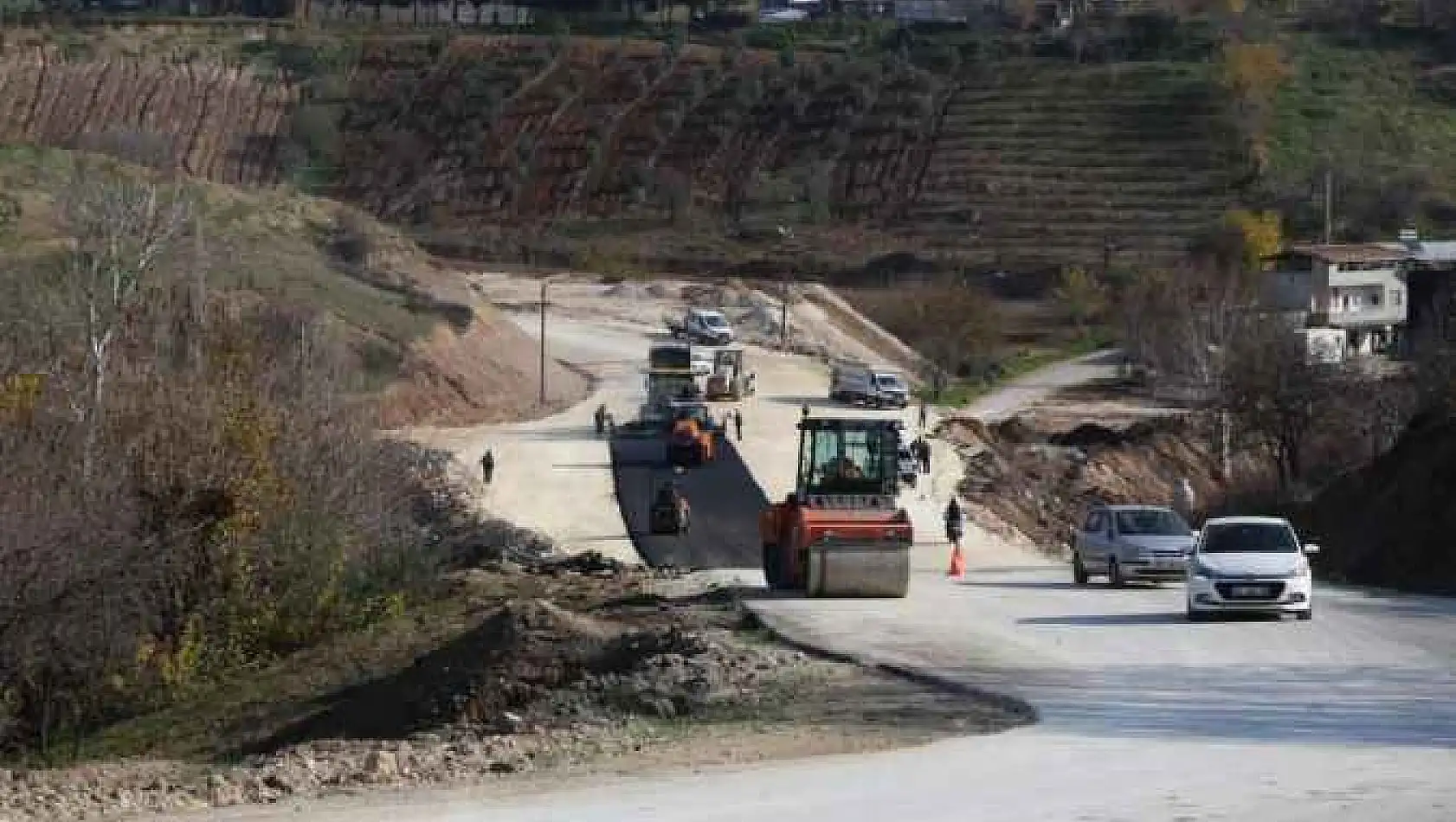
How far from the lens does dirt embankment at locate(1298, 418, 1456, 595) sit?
5144 centimetres

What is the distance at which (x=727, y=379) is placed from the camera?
95.6m

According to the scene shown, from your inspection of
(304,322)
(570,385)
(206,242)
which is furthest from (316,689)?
(570,385)

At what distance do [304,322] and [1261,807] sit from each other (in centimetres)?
5065

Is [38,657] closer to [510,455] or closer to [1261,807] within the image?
[1261,807]

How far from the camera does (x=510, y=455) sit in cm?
7731

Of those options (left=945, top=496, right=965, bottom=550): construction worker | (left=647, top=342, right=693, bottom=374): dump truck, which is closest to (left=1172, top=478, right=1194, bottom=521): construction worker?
(left=945, top=496, right=965, bottom=550): construction worker

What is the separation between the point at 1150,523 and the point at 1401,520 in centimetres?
1228

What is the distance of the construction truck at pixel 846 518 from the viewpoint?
39844 millimetres

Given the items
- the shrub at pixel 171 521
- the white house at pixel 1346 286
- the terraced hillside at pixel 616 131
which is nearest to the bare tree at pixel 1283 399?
the shrub at pixel 171 521

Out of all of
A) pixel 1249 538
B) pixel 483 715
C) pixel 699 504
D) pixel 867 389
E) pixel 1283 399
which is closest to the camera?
pixel 483 715

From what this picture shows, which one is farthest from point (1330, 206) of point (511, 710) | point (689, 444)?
point (511, 710)

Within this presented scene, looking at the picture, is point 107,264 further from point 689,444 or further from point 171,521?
point 171,521

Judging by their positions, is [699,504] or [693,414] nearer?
[699,504]

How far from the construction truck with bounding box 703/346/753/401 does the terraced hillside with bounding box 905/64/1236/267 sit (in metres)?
35.4
